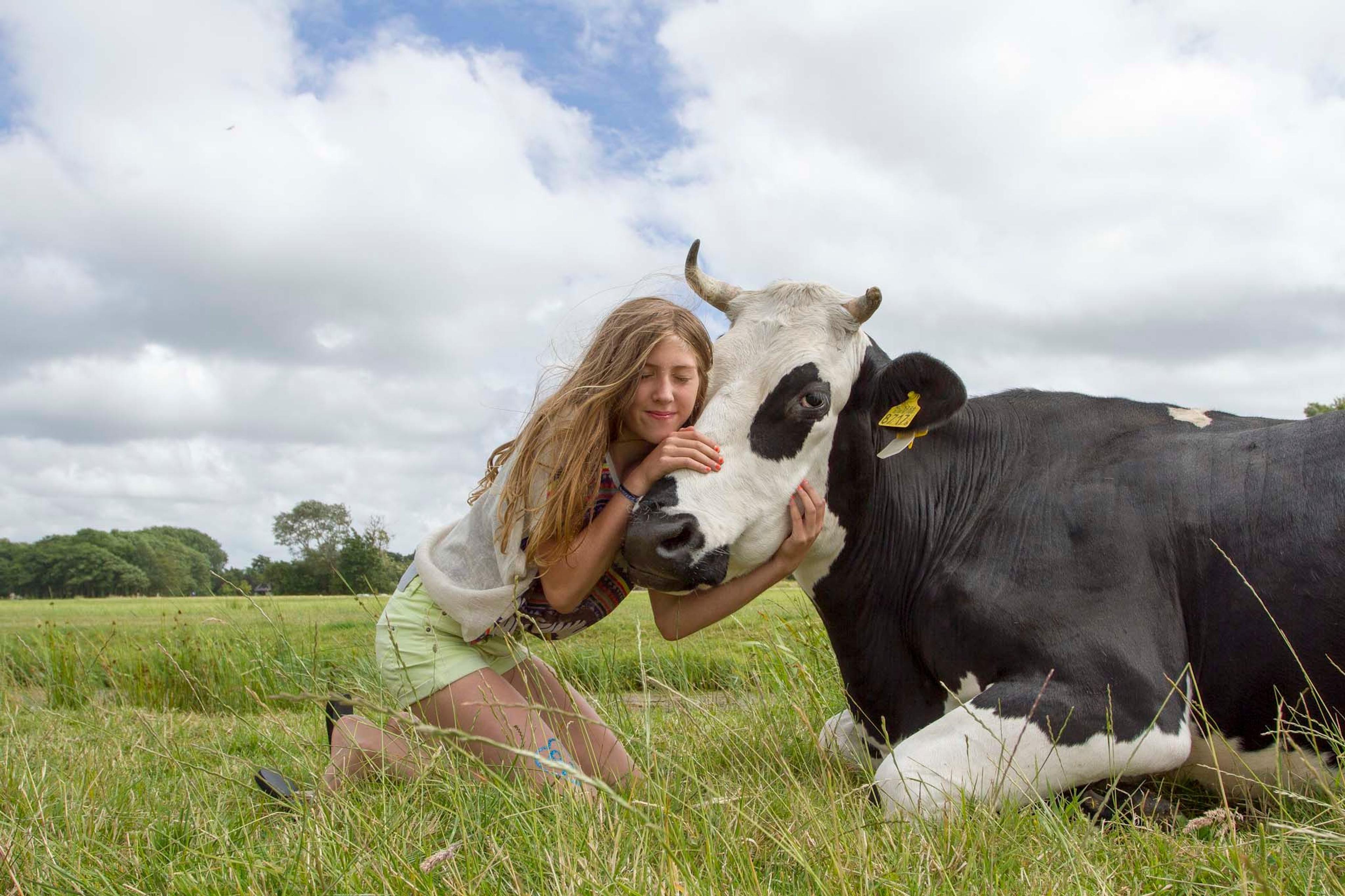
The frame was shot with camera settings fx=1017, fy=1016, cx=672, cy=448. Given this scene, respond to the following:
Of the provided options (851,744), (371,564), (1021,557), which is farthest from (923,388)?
(371,564)

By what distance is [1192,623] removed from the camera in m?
4.21

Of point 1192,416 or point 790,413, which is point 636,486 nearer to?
point 790,413

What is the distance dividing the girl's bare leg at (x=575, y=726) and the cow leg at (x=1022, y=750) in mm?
1231

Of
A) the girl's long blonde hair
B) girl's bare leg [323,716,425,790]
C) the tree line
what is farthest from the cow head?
the tree line

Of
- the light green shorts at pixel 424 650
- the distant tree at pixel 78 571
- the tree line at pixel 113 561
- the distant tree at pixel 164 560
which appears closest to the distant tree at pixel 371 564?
the light green shorts at pixel 424 650

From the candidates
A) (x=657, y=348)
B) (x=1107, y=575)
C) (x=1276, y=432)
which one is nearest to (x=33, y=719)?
(x=657, y=348)

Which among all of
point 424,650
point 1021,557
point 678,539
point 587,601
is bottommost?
point 424,650

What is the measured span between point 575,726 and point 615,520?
131 cm

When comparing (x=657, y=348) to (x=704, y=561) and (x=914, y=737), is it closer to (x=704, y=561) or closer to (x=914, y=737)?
(x=704, y=561)

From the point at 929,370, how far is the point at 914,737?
161cm

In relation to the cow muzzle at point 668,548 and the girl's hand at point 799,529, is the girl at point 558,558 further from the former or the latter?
the cow muzzle at point 668,548

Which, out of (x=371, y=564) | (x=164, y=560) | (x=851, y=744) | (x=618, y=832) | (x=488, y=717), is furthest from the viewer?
(x=164, y=560)

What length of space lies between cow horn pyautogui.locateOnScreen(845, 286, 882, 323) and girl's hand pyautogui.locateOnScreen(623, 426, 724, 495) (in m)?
1.09

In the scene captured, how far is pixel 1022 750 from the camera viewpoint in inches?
143
